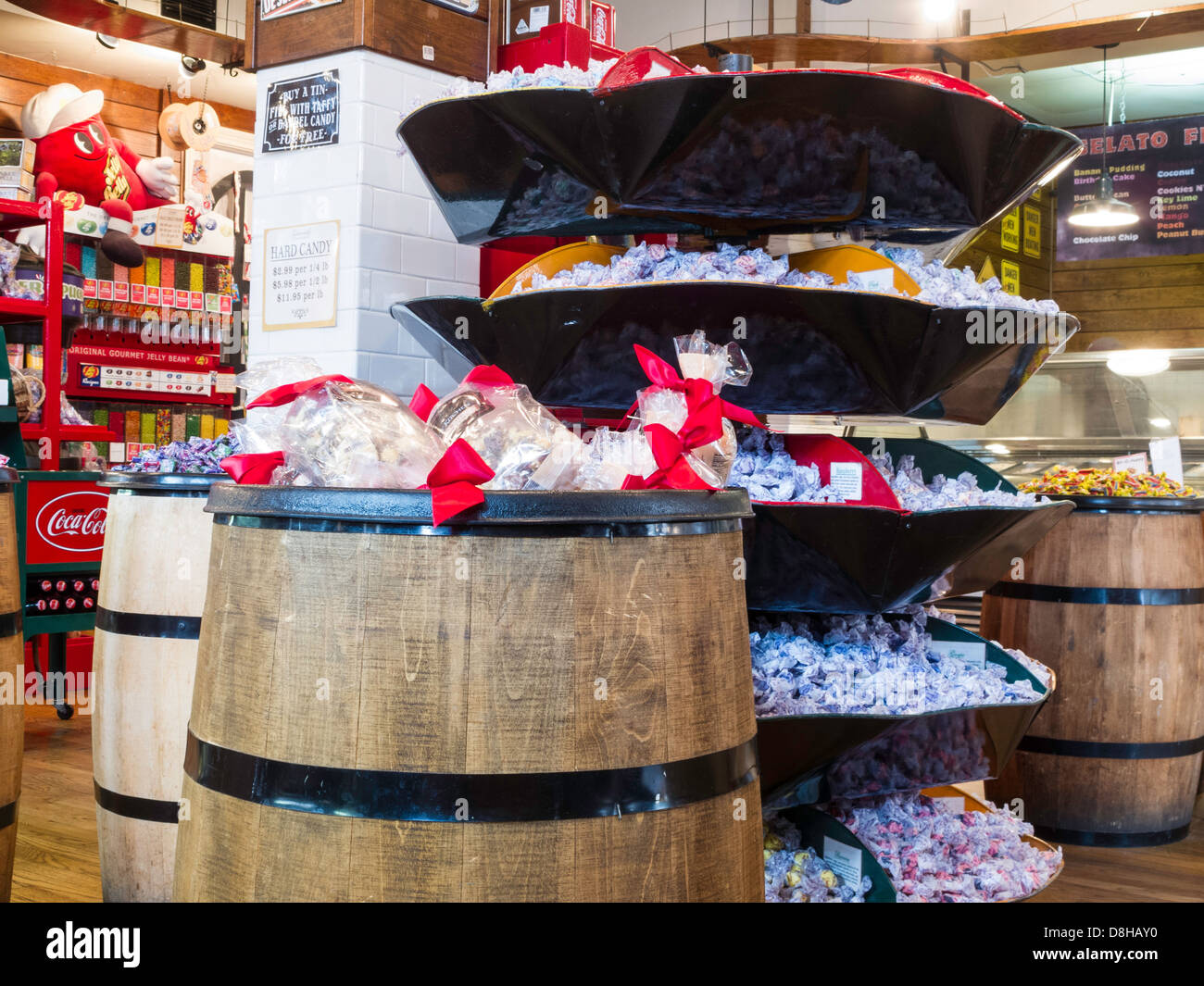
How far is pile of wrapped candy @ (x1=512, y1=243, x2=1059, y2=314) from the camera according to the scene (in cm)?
202

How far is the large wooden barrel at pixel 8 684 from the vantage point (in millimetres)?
1843

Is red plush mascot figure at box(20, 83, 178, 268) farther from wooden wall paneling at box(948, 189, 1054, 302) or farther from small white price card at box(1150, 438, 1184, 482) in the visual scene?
small white price card at box(1150, 438, 1184, 482)

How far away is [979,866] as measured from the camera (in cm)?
238

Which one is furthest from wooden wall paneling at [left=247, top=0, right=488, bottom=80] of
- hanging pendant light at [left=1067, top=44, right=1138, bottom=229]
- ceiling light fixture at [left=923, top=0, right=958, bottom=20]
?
hanging pendant light at [left=1067, top=44, right=1138, bottom=229]

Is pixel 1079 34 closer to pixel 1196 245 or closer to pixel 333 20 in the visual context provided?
pixel 1196 245

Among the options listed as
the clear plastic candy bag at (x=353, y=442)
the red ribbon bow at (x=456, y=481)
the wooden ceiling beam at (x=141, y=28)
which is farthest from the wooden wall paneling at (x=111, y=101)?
the red ribbon bow at (x=456, y=481)

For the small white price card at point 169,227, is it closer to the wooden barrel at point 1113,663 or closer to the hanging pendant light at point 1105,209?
the hanging pendant light at point 1105,209

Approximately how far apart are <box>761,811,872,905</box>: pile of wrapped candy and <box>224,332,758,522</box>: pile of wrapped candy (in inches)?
38.1

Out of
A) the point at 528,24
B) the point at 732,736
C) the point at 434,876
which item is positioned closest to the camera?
the point at 434,876

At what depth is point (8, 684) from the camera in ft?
6.05

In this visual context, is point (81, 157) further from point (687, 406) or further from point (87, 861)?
point (687, 406)
